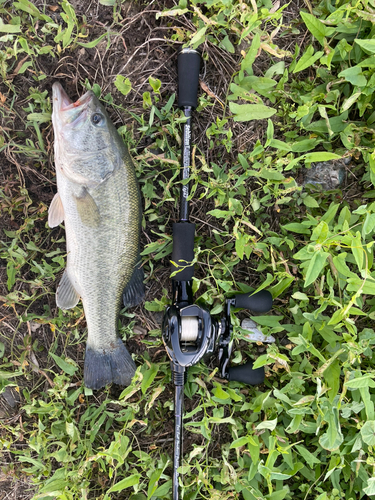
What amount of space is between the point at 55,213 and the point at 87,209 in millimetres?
295

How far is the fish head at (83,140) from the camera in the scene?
2029 millimetres

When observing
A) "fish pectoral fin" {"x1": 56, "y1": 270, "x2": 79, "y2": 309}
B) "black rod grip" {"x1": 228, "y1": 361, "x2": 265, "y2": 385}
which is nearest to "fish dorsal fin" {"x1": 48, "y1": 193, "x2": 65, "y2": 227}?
"fish pectoral fin" {"x1": 56, "y1": 270, "x2": 79, "y2": 309}

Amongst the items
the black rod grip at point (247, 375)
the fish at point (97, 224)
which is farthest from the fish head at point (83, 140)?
the black rod grip at point (247, 375)

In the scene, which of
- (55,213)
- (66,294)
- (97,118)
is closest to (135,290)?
(66,294)

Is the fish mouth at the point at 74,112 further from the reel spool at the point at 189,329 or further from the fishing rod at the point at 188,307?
the reel spool at the point at 189,329

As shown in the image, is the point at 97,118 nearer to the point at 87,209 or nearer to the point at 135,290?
the point at 87,209

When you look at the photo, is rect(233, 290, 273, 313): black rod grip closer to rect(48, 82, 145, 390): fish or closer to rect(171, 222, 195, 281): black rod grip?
rect(171, 222, 195, 281): black rod grip

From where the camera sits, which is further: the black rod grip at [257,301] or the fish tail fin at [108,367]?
the fish tail fin at [108,367]

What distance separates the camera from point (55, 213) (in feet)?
7.40

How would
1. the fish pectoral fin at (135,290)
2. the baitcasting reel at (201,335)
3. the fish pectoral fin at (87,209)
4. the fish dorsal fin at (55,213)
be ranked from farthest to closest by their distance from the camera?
the fish pectoral fin at (135,290) → the fish dorsal fin at (55,213) → the fish pectoral fin at (87,209) → the baitcasting reel at (201,335)

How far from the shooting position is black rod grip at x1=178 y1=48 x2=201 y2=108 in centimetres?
215

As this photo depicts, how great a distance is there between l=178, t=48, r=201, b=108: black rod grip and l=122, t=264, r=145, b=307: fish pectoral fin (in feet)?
4.02

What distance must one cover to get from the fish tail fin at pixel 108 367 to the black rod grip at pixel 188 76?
1773mm

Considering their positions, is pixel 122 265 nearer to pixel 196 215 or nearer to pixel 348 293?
pixel 196 215
